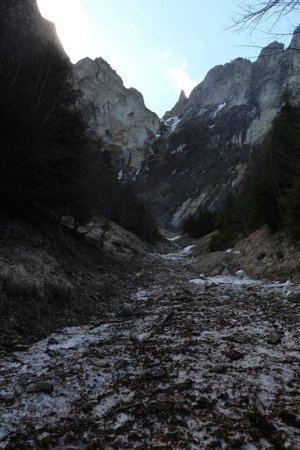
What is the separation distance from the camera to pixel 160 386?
5668 millimetres

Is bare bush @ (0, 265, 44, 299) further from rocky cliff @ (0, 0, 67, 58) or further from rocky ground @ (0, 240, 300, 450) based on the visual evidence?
rocky cliff @ (0, 0, 67, 58)

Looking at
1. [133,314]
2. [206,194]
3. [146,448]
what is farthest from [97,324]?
[206,194]

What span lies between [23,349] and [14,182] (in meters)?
7.93

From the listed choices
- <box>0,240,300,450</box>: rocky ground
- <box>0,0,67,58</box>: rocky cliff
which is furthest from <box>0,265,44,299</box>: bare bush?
<box>0,0,67,58</box>: rocky cliff

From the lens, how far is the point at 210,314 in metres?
10.7

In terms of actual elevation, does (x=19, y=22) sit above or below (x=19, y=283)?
above

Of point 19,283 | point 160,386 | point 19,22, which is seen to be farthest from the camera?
point 19,22

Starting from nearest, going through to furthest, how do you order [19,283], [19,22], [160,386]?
[160,386] → [19,283] → [19,22]

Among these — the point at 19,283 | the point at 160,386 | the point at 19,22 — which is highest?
the point at 19,22

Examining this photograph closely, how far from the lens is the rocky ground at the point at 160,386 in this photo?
4324 millimetres

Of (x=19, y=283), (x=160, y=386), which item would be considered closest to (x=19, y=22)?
(x=19, y=283)

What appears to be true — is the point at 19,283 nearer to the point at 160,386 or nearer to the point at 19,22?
the point at 160,386

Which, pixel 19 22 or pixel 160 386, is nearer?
pixel 160 386

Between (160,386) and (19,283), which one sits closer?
(160,386)
